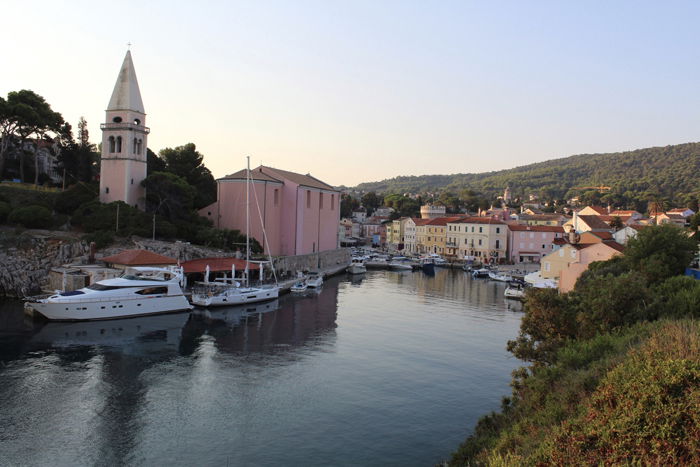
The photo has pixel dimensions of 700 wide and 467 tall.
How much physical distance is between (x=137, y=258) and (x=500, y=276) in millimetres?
30097

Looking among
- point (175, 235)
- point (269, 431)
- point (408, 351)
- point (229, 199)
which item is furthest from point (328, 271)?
point (269, 431)

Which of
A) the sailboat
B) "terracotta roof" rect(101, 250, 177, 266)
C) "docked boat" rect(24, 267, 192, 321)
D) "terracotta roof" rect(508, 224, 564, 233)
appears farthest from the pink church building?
"terracotta roof" rect(508, 224, 564, 233)

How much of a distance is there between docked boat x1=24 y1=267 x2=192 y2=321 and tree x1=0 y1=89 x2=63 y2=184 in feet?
50.6

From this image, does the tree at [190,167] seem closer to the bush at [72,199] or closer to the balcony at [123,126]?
the balcony at [123,126]

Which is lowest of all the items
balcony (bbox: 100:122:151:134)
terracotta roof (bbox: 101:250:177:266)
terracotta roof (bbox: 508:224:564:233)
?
terracotta roof (bbox: 101:250:177:266)

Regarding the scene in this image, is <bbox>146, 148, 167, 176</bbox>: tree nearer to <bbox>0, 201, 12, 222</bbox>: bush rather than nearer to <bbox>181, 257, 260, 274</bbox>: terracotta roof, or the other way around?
<bbox>0, 201, 12, 222</bbox>: bush

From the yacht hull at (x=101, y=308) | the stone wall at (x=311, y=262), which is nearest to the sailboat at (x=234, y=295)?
the yacht hull at (x=101, y=308)

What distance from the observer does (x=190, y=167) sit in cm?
4678

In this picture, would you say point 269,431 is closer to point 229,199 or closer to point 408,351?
point 408,351

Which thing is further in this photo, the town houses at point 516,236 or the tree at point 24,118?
the town houses at point 516,236

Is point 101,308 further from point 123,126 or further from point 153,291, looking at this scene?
point 123,126

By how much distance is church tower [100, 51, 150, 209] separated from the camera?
3622 cm

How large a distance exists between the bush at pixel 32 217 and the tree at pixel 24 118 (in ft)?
23.5

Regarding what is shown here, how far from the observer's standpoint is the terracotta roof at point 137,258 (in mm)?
28086
